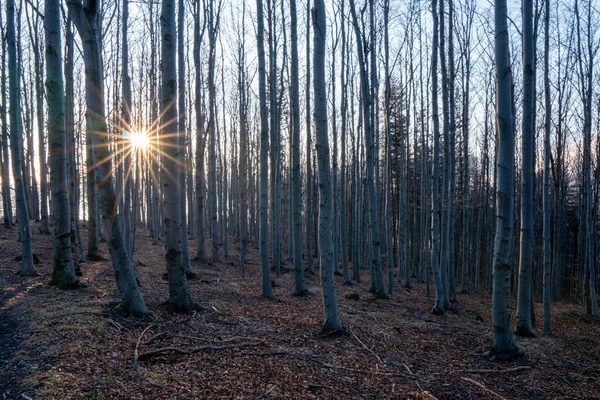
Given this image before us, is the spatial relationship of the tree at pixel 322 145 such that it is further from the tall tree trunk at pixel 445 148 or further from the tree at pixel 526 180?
the tall tree trunk at pixel 445 148

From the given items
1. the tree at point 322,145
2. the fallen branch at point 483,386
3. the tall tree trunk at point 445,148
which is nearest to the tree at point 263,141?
the tree at point 322,145

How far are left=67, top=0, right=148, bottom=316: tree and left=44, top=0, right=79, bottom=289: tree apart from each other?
1774mm

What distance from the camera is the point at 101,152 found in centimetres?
560

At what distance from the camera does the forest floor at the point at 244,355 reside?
12.2ft

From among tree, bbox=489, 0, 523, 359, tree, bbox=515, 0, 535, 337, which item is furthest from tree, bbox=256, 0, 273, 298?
tree, bbox=515, 0, 535, 337

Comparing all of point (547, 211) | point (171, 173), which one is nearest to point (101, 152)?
point (171, 173)

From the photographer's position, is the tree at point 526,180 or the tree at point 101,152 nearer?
the tree at point 101,152

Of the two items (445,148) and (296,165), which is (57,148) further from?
(445,148)

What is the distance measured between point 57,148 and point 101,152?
2.31 meters

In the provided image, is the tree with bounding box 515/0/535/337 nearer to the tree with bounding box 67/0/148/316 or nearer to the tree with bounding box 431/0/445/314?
the tree with bounding box 431/0/445/314

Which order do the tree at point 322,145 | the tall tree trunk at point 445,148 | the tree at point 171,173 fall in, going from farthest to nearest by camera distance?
the tall tree trunk at point 445,148 < the tree at point 171,173 < the tree at point 322,145

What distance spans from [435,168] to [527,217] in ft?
10.1

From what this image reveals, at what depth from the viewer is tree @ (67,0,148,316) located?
17.9 feet

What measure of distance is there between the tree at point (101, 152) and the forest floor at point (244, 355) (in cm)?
39
